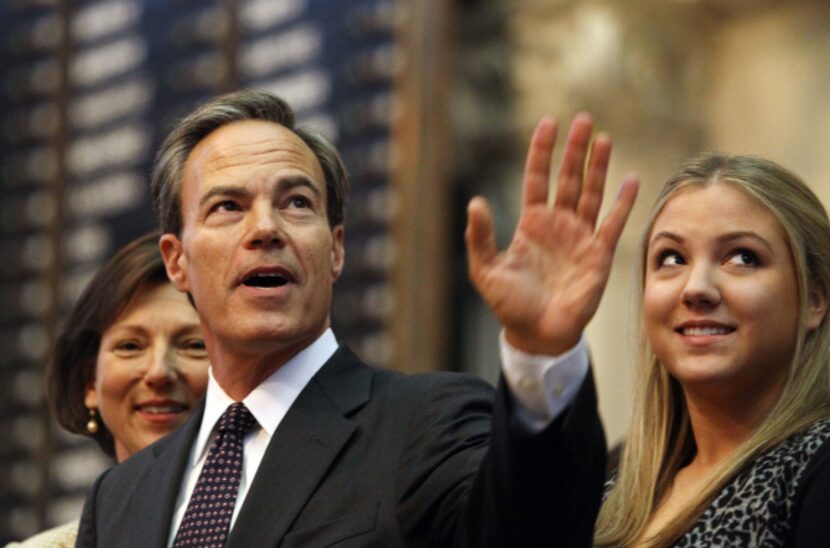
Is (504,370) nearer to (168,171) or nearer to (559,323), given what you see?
(559,323)

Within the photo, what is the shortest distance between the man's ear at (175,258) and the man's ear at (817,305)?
1.14m

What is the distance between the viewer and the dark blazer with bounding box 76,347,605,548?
2502mm

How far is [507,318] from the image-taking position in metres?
2.49

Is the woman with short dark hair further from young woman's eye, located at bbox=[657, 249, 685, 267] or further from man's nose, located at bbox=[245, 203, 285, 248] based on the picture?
young woman's eye, located at bbox=[657, 249, 685, 267]

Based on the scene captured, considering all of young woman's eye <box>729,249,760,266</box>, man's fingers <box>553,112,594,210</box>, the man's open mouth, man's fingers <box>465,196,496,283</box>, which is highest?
man's fingers <box>553,112,594,210</box>

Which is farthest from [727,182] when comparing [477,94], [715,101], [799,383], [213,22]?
[213,22]

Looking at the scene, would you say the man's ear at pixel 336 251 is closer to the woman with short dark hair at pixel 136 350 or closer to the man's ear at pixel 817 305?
the woman with short dark hair at pixel 136 350

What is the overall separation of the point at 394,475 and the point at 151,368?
1.28 meters

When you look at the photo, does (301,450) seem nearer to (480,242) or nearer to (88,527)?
(88,527)

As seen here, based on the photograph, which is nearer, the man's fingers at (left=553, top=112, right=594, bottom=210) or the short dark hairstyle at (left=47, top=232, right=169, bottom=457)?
the man's fingers at (left=553, top=112, right=594, bottom=210)

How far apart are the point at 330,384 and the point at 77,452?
24.0 ft

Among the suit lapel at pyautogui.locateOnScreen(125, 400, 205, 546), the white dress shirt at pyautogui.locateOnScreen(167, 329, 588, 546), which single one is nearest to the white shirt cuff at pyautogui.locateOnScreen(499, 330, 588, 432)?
the white dress shirt at pyautogui.locateOnScreen(167, 329, 588, 546)

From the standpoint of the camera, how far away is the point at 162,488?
124 inches

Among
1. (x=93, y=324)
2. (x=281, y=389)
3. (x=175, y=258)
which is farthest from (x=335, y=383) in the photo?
(x=93, y=324)
